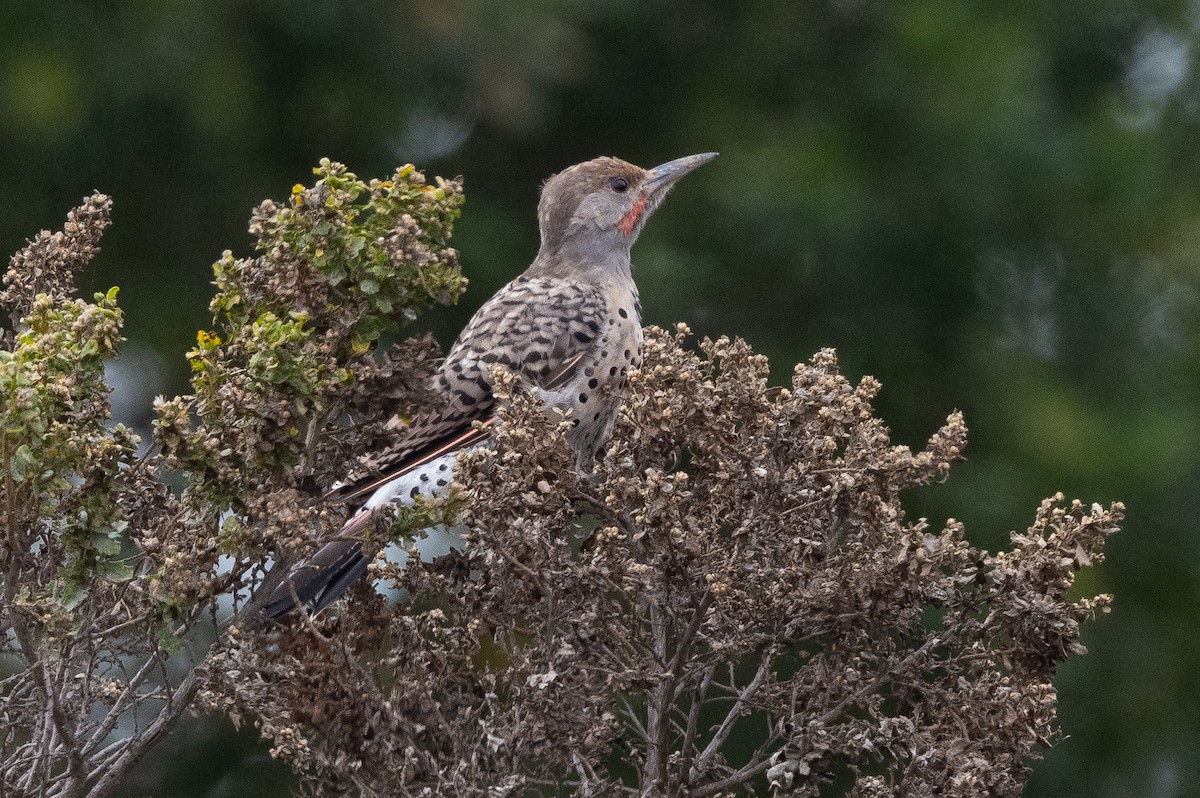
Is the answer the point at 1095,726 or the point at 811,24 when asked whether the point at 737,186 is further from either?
the point at 1095,726

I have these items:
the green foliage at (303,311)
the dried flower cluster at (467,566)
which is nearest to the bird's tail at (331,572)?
the dried flower cluster at (467,566)

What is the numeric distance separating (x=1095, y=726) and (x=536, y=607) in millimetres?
4225

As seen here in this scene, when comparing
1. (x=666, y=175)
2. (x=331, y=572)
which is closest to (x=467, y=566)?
(x=331, y=572)

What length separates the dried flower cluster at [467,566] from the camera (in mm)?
2389

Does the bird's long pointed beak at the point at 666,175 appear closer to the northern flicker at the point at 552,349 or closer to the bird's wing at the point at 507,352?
the northern flicker at the point at 552,349

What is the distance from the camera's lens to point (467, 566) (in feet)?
9.05

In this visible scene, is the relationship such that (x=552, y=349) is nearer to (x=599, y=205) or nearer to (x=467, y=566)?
(x=599, y=205)

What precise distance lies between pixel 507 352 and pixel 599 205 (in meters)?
0.83

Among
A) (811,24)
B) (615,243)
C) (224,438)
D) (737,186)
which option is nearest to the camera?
(224,438)

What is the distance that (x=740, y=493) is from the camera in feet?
8.77

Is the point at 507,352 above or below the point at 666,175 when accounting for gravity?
below

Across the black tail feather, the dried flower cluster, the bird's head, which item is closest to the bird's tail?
the black tail feather

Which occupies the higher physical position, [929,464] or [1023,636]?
[929,464]

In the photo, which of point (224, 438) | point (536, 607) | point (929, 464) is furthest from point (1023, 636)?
point (224, 438)
